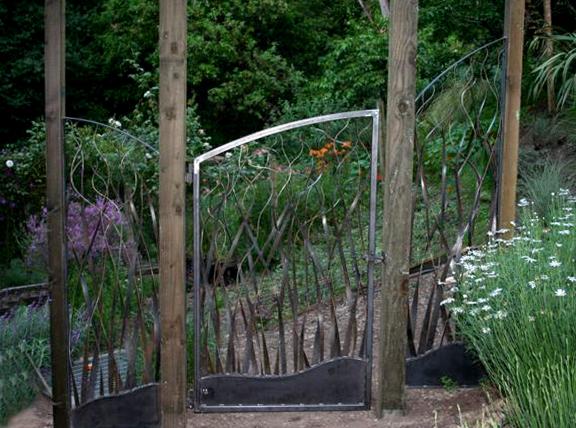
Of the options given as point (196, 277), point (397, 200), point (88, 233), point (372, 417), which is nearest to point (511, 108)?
point (397, 200)

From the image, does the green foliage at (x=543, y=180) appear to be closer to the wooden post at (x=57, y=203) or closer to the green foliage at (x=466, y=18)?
the green foliage at (x=466, y=18)

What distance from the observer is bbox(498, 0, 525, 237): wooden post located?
4.93 m

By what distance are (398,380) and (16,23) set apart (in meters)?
14.8

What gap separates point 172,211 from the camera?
13.8 ft

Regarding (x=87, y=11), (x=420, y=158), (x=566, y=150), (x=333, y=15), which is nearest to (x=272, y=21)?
(x=333, y=15)

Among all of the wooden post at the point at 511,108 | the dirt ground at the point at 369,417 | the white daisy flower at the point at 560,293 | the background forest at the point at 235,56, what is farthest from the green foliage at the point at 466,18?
the white daisy flower at the point at 560,293

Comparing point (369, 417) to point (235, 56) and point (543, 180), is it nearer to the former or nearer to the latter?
point (543, 180)

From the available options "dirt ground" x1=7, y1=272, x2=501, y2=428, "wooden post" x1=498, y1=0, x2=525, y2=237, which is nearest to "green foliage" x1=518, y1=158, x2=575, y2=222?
"wooden post" x1=498, y1=0, x2=525, y2=237

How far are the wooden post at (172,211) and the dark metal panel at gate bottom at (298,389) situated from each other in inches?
13.6

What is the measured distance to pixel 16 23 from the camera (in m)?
17.0

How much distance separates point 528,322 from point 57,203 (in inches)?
95.4

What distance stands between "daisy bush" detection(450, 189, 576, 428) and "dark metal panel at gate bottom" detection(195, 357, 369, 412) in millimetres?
698

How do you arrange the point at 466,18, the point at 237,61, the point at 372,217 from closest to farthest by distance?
the point at 372,217, the point at 466,18, the point at 237,61

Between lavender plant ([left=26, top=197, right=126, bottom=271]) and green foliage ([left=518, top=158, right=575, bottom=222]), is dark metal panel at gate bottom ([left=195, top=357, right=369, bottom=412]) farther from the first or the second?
green foliage ([left=518, top=158, right=575, bottom=222])
